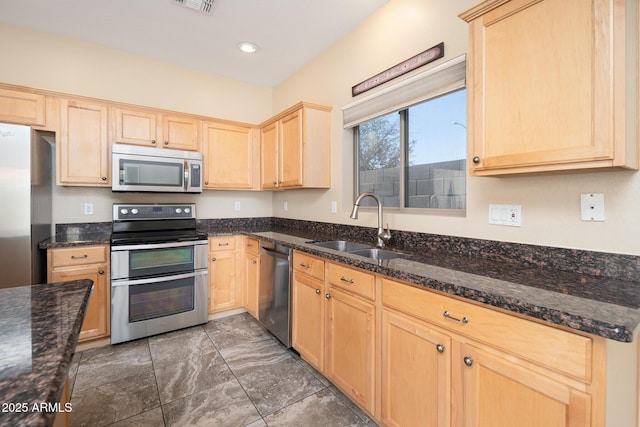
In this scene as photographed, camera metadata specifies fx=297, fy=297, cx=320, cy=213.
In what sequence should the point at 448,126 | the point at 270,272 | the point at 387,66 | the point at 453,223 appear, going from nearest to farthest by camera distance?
1. the point at 453,223
2. the point at 448,126
3. the point at 387,66
4. the point at 270,272

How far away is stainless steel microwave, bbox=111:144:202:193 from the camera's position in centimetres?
275

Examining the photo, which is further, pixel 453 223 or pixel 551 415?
pixel 453 223

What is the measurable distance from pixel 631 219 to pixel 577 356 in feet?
2.39

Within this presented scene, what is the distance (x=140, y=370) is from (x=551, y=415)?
2.49 meters

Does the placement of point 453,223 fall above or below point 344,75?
below

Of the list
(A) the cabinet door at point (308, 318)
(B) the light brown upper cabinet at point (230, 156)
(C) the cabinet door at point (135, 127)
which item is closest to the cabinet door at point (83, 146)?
(C) the cabinet door at point (135, 127)

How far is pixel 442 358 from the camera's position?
49.8 inches

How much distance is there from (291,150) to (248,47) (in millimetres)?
1138

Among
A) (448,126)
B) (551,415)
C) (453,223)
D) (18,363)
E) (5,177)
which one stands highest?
(448,126)

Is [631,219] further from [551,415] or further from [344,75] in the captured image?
[344,75]

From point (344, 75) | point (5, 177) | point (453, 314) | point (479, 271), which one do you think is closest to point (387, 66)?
point (344, 75)

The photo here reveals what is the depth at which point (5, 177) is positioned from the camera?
2086mm

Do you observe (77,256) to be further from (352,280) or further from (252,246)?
(352,280)

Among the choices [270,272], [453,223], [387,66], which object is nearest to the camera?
[453,223]
